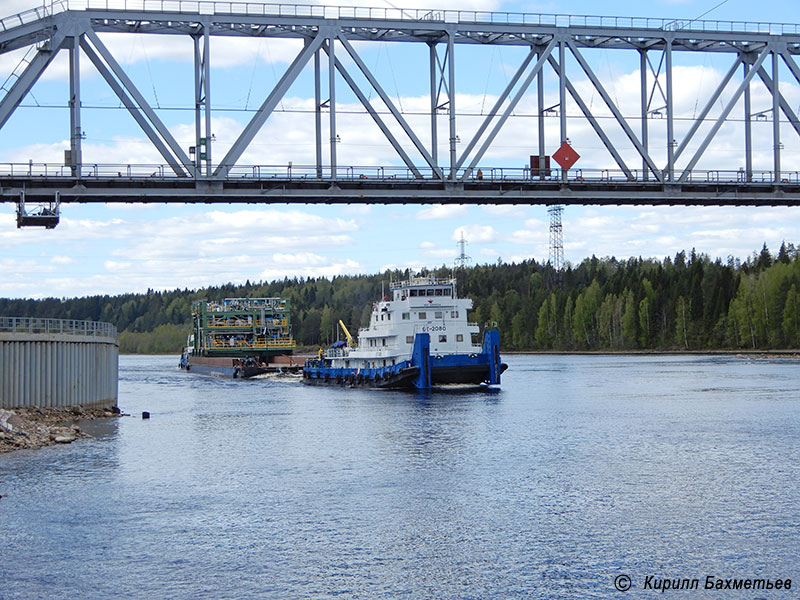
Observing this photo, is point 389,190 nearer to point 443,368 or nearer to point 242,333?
point 443,368

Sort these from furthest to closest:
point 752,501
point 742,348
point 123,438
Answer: point 742,348 < point 123,438 < point 752,501

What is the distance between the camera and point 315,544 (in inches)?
1001

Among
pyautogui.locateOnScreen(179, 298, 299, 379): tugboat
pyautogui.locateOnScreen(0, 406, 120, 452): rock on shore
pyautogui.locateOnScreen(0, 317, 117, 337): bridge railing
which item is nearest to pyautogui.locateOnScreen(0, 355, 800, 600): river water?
pyautogui.locateOnScreen(0, 406, 120, 452): rock on shore

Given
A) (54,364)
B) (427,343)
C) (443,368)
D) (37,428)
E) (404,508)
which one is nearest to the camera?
(404,508)

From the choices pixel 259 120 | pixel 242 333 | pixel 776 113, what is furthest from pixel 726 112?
pixel 242 333

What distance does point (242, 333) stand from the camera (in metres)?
138

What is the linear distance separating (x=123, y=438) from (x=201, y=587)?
23.8m

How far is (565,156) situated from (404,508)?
1166 inches

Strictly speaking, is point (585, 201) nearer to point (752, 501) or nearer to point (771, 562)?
point (752, 501)

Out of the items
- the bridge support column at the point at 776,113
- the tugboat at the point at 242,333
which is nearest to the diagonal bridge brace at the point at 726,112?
the bridge support column at the point at 776,113

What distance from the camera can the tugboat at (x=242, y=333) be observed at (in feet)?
420

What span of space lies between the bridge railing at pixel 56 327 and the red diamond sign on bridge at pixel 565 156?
82.1 ft

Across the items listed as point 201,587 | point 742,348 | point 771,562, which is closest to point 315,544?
point 201,587

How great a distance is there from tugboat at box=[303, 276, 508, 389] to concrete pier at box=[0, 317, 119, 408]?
23.4m
